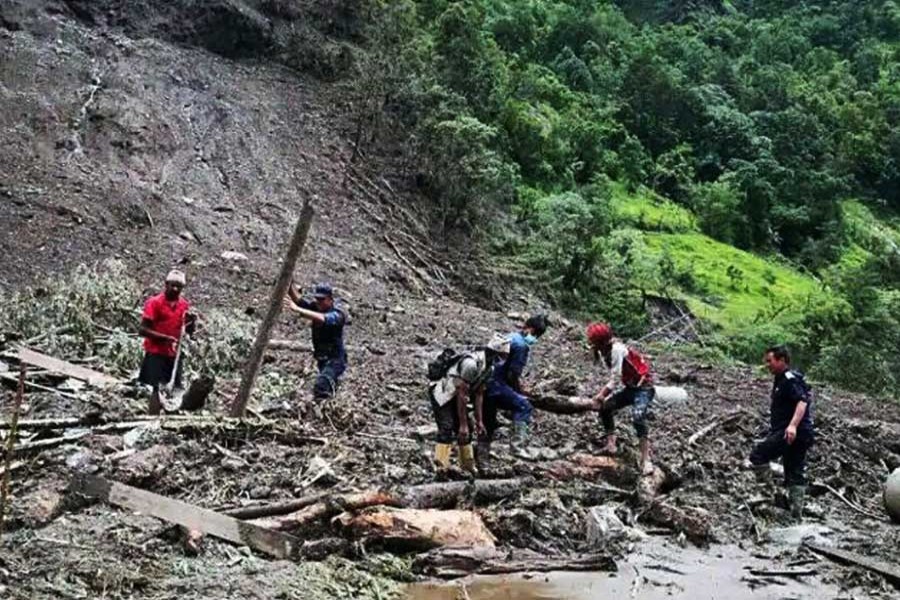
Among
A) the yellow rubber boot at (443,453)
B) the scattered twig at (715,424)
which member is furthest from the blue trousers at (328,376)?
the scattered twig at (715,424)

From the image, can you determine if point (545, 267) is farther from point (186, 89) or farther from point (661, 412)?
point (661, 412)

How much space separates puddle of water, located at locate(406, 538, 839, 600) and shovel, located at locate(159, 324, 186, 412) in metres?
3.39

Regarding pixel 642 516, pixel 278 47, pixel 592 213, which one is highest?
pixel 278 47

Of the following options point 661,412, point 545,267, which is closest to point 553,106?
point 545,267

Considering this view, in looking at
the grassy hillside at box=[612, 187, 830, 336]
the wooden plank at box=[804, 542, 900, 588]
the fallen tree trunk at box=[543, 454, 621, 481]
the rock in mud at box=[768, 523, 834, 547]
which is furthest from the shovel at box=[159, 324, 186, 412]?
the grassy hillside at box=[612, 187, 830, 336]

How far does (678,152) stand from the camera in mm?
35438

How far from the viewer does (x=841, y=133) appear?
3931 centimetres

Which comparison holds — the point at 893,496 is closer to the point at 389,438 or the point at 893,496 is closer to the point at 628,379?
the point at 628,379

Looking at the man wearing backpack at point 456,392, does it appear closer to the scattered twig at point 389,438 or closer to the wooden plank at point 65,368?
the scattered twig at point 389,438

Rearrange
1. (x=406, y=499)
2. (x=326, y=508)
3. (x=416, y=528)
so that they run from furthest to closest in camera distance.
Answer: (x=406, y=499), (x=416, y=528), (x=326, y=508)

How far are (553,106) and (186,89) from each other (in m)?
15.2

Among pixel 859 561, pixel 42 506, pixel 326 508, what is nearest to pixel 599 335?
pixel 859 561

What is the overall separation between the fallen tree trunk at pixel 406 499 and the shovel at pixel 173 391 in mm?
2443

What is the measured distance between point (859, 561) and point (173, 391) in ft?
19.8
